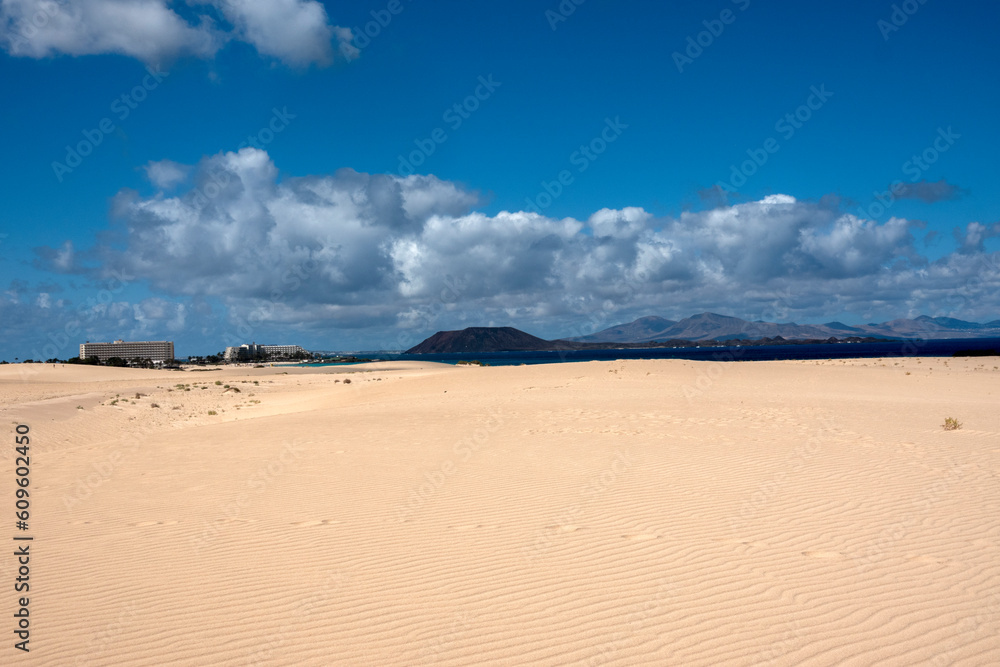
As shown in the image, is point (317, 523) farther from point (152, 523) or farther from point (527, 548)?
point (527, 548)

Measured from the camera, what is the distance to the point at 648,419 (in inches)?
639

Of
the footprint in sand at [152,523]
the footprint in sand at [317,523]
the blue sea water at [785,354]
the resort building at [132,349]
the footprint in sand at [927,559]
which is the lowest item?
the footprint in sand at [927,559]

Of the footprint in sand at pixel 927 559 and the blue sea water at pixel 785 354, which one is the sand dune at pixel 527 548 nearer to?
the footprint in sand at pixel 927 559

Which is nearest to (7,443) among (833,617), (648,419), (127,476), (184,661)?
(127,476)

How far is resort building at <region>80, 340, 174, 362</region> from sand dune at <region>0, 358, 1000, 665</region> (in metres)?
136

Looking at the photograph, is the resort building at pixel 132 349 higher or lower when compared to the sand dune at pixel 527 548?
higher

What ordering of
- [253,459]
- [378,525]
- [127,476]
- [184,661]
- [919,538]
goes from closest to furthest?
[184,661] < [919,538] < [378,525] < [127,476] < [253,459]

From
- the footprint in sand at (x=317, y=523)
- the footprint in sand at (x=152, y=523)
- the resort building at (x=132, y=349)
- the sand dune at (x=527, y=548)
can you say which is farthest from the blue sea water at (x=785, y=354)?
the resort building at (x=132, y=349)

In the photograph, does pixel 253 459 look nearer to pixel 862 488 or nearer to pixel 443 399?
pixel 862 488

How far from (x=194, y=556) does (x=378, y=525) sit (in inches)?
77.6

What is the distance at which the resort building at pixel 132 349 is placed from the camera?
5290 inches

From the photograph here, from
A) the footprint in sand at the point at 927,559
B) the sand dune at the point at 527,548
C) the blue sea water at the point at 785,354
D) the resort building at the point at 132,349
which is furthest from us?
the resort building at the point at 132,349

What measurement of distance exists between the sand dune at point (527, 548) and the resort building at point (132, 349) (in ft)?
→ 447

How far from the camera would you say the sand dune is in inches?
161
